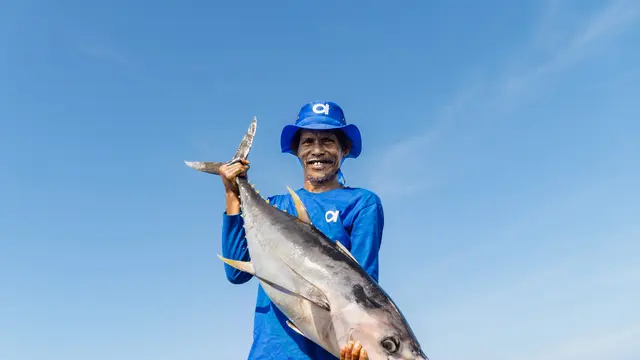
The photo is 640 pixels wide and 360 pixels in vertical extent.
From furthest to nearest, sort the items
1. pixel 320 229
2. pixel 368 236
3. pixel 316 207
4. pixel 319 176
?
pixel 319 176
pixel 316 207
pixel 320 229
pixel 368 236

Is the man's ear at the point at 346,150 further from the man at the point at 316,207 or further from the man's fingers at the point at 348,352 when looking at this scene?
the man's fingers at the point at 348,352

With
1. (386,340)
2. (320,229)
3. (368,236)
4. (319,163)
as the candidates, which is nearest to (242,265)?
(320,229)

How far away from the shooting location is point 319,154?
21.9 ft

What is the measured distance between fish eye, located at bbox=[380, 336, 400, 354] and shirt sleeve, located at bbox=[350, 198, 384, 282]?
104 centimetres

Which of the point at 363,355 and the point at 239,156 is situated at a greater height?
the point at 239,156

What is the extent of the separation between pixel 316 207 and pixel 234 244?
905 millimetres

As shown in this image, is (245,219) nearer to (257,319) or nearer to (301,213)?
(301,213)

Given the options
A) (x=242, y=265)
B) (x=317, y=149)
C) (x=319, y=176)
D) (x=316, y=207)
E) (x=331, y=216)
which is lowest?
(x=242, y=265)

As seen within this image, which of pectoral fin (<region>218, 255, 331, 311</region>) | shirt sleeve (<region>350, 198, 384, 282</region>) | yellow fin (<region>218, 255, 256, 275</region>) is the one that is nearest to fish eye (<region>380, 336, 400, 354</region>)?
pectoral fin (<region>218, 255, 331, 311</region>)

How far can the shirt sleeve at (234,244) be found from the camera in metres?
6.15

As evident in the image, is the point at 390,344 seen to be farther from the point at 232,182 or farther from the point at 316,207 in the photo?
the point at 232,182

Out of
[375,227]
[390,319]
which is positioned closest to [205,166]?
[375,227]

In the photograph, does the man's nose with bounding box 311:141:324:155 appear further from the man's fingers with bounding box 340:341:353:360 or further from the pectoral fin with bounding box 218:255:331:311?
the man's fingers with bounding box 340:341:353:360

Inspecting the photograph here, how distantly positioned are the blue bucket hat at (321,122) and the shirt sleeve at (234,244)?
124cm
